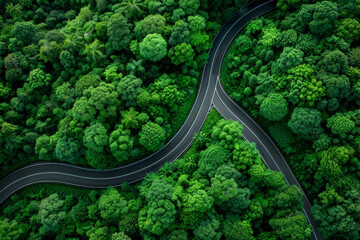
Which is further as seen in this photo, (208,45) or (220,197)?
(208,45)

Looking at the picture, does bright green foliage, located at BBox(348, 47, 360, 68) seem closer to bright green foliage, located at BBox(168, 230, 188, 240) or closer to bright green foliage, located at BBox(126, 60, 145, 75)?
bright green foliage, located at BBox(126, 60, 145, 75)

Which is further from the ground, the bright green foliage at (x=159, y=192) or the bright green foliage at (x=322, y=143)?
the bright green foliage at (x=322, y=143)

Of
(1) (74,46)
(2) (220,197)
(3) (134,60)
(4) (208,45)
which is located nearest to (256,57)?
(4) (208,45)

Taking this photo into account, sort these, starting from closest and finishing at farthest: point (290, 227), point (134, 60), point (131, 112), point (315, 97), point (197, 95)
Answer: point (290, 227) < point (315, 97) < point (131, 112) < point (134, 60) < point (197, 95)

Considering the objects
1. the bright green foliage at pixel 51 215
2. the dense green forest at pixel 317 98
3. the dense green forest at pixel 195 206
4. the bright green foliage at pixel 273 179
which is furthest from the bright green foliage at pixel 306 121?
the bright green foliage at pixel 51 215

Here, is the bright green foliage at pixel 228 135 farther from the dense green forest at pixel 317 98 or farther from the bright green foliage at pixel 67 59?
the bright green foliage at pixel 67 59

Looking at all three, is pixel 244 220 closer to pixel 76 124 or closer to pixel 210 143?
pixel 210 143
